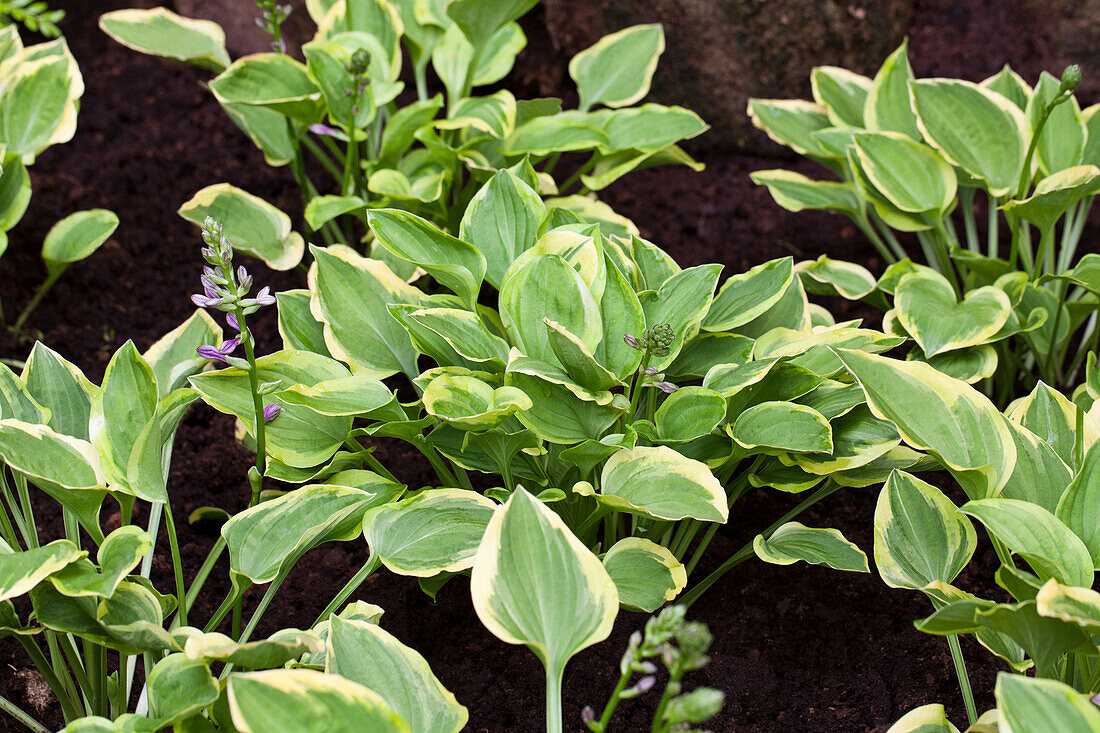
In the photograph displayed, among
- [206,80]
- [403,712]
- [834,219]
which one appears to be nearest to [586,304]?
[403,712]

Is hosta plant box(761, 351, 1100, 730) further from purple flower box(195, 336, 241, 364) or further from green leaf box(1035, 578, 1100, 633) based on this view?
purple flower box(195, 336, 241, 364)

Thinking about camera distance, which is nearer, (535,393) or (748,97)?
(535,393)

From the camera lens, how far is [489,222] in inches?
59.2

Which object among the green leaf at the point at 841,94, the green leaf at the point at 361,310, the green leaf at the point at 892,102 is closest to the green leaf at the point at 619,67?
the green leaf at the point at 841,94

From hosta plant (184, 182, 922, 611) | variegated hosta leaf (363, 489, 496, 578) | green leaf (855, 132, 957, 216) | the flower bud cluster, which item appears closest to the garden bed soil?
hosta plant (184, 182, 922, 611)

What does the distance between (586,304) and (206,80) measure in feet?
5.87

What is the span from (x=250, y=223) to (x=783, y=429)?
1150 mm

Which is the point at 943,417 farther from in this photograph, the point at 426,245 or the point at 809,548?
the point at 426,245

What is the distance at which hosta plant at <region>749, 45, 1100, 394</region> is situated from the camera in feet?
5.32

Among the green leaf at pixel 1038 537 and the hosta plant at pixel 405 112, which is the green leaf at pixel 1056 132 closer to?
the hosta plant at pixel 405 112

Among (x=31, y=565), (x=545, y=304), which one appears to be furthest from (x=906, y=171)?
(x=31, y=565)

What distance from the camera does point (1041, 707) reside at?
0.86 metres

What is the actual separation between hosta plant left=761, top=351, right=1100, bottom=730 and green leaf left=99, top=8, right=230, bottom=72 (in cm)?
155

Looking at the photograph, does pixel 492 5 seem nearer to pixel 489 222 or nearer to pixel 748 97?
pixel 489 222
